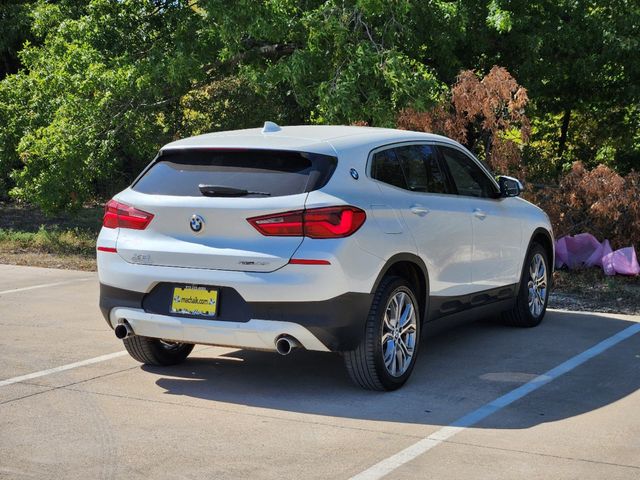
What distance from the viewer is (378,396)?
22.8 feet

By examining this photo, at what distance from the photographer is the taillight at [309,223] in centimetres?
653

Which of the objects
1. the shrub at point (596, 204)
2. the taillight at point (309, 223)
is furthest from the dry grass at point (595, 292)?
the taillight at point (309, 223)

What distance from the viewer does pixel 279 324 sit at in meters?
6.54

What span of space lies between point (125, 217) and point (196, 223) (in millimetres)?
628

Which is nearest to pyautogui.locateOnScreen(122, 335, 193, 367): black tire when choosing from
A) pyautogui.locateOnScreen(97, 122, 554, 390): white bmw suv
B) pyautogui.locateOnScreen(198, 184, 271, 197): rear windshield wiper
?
pyautogui.locateOnScreen(97, 122, 554, 390): white bmw suv

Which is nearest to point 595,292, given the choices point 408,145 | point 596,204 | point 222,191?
point 596,204

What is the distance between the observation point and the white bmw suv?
258 inches

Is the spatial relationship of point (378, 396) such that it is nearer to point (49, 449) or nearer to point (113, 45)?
point (49, 449)

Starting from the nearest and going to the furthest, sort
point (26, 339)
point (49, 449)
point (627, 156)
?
point (49, 449)
point (26, 339)
point (627, 156)

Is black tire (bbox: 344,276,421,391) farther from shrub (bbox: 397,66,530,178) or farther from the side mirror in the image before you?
shrub (bbox: 397,66,530,178)

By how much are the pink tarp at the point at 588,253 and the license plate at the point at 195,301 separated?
21.9ft

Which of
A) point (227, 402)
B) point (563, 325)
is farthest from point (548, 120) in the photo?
point (227, 402)

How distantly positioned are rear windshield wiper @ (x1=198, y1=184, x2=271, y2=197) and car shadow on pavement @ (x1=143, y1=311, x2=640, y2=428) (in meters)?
1.32

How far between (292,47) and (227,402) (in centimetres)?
951
